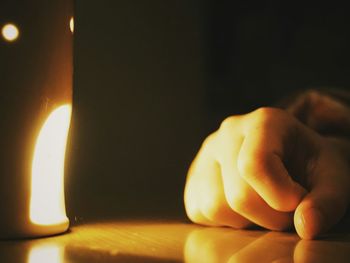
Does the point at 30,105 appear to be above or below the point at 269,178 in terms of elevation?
→ above

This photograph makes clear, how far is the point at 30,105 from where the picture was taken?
0.53 m

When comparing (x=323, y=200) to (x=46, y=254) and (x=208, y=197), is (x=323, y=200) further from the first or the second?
(x=46, y=254)

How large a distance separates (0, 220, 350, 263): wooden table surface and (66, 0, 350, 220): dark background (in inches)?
6.5

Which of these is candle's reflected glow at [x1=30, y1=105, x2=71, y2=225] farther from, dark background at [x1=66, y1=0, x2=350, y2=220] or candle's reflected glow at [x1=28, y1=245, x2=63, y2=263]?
dark background at [x1=66, y1=0, x2=350, y2=220]

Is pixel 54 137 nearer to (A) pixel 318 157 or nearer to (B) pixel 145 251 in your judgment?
(B) pixel 145 251

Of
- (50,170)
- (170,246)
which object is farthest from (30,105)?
(170,246)

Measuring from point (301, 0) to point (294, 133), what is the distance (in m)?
1.09

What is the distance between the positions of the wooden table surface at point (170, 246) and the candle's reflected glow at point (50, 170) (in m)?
0.03

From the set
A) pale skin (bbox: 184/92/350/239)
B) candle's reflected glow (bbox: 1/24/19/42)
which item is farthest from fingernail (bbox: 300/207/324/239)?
candle's reflected glow (bbox: 1/24/19/42)

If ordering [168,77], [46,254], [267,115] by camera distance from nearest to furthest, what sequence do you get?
[46,254] < [267,115] < [168,77]

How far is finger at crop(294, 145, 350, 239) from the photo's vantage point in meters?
0.52

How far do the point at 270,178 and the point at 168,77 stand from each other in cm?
91

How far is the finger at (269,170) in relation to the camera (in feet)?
1.70

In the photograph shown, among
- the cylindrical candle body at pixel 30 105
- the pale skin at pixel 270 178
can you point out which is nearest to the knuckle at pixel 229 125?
the pale skin at pixel 270 178
